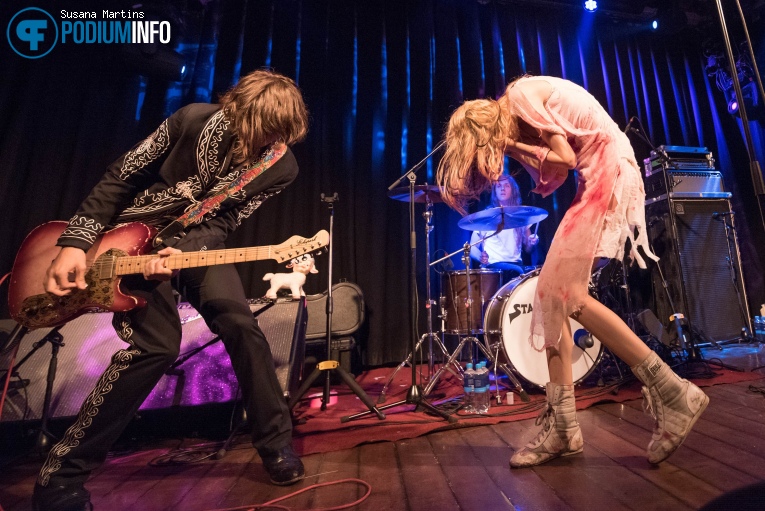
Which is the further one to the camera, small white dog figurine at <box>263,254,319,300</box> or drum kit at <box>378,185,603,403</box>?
small white dog figurine at <box>263,254,319,300</box>

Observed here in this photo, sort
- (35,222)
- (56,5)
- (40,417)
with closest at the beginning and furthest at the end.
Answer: (40,417) < (35,222) < (56,5)

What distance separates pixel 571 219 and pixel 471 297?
183 centimetres

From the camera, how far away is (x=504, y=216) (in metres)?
3.21

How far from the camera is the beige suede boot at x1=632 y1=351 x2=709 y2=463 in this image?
5.19 feet

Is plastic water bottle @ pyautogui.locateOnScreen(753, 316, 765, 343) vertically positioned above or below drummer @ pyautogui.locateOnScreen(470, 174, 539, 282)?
below

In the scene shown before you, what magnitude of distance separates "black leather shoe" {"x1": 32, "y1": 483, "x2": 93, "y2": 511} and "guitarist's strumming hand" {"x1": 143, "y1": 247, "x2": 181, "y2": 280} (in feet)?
2.72

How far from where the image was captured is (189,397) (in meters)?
2.57

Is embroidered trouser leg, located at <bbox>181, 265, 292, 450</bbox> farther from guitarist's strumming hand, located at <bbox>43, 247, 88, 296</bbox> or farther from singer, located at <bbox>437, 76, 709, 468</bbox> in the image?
singer, located at <bbox>437, 76, 709, 468</bbox>

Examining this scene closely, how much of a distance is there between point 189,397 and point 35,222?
2.98 meters

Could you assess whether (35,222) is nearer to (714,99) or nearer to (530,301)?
(530,301)

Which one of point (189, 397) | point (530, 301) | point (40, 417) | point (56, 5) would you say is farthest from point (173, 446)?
point (56, 5)

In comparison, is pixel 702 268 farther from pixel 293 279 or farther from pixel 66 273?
pixel 66 273

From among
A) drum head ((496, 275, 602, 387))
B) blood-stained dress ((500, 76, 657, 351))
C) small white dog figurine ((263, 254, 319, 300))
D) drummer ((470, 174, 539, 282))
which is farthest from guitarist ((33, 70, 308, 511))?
drummer ((470, 174, 539, 282))

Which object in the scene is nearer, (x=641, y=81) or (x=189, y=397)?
(x=189, y=397)
